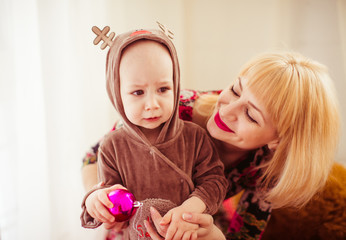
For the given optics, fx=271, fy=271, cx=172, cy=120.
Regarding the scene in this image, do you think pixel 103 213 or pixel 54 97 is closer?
pixel 103 213

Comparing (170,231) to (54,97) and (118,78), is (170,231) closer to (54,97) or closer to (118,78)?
(118,78)

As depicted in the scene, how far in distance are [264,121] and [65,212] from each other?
84 cm

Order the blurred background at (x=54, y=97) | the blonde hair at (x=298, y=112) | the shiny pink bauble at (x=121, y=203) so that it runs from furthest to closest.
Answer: the blurred background at (x=54, y=97) → the blonde hair at (x=298, y=112) → the shiny pink bauble at (x=121, y=203)

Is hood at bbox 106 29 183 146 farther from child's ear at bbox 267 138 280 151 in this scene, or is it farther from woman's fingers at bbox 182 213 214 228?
child's ear at bbox 267 138 280 151

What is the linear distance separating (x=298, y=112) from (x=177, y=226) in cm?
46

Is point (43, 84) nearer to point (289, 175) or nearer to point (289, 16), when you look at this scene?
point (289, 175)

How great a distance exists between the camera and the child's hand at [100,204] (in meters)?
0.60

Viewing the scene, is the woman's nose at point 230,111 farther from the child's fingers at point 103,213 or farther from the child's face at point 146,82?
the child's fingers at point 103,213

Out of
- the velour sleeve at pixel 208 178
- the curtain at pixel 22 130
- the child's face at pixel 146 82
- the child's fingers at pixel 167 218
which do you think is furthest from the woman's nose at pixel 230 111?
the curtain at pixel 22 130

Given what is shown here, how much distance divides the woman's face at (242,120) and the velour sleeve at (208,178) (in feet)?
0.33

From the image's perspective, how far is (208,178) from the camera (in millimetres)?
715

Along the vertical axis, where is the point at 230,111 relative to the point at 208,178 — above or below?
above

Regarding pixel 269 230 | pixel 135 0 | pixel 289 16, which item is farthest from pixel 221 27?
pixel 269 230

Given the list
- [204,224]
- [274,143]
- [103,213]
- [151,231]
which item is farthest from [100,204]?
[274,143]
